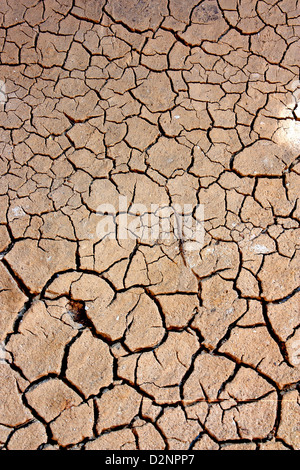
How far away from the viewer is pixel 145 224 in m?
2.40

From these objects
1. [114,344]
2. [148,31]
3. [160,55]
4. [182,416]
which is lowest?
[182,416]

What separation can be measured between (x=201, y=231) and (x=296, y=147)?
41.1 inches

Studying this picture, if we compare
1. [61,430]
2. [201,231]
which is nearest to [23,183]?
[201,231]

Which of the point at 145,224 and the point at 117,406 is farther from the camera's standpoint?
the point at 145,224

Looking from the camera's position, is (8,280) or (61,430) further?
(8,280)

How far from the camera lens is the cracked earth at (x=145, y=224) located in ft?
6.06

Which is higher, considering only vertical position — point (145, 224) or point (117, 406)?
point (145, 224)

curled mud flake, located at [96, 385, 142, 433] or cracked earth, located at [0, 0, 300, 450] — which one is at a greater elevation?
cracked earth, located at [0, 0, 300, 450]

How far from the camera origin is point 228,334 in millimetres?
2014

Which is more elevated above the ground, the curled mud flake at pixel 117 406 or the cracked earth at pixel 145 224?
the cracked earth at pixel 145 224

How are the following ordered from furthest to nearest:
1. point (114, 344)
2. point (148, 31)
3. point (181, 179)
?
point (148, 31), point (181, 179), point (114, 344)

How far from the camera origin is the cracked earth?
1.85 m

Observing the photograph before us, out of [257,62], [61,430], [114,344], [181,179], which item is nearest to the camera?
[61,430]

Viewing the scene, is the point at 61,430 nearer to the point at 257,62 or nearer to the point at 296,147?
the point at 296,147
